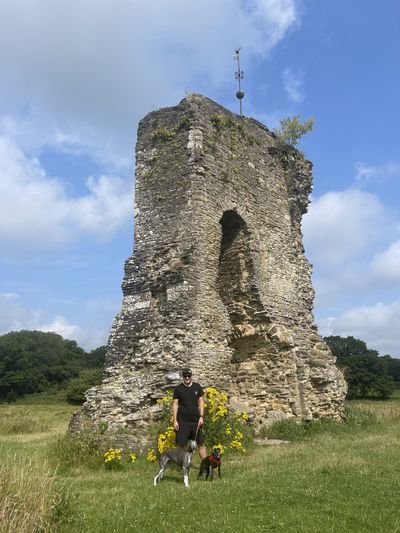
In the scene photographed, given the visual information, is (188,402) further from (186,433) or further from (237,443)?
(237,443)

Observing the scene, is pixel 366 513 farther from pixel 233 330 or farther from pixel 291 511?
pixel 233 330

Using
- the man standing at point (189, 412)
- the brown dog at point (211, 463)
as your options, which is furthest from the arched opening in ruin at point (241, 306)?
the brown dog at point (211, 463)

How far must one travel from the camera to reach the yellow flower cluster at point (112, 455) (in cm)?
806

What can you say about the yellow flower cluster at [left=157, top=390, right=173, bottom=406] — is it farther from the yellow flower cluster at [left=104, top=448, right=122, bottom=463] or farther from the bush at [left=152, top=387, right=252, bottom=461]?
the yellow flower cluster at [left=104, top=448, right=122, bottom=463]

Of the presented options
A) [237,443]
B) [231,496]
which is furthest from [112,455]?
[231,496]

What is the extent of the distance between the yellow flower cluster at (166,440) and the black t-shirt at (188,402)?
38.9 inches

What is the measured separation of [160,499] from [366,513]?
225 centimetres

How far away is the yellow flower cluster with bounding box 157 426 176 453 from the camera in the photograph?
837 centimetres

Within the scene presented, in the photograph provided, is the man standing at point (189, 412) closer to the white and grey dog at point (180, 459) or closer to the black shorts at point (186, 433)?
the black shorts at point (186, 433)

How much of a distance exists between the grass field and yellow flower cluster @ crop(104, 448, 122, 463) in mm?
168

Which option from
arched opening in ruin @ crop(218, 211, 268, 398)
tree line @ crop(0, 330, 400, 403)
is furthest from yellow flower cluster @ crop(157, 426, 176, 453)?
tree line @ crop(0, 330, 400, 403)

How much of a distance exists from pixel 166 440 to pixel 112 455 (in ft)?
3.04

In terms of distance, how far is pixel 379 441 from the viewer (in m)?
10.6

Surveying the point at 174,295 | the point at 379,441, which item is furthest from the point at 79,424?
the point at 379,441
